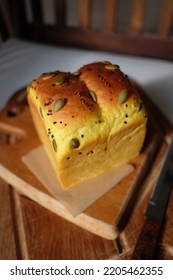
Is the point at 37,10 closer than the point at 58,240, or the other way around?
the point at 58,240

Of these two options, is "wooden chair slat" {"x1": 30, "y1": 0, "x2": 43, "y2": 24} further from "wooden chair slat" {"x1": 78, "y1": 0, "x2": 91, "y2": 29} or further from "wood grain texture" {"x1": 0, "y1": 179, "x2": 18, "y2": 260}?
"wood grain texture" {"x1": 0, "y1": 179, "x2": 18, "y2": 260}

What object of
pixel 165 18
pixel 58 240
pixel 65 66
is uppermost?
pixel 165 18

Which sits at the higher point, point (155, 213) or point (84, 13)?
point (84, 13)

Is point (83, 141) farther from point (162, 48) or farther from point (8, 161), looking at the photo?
point (162, 48)

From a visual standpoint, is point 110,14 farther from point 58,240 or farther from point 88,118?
point 58,240

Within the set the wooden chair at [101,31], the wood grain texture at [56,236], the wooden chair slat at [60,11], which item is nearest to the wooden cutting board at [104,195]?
the wood grain texture at [56,236]

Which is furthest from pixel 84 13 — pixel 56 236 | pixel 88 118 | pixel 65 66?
pixel 56 236

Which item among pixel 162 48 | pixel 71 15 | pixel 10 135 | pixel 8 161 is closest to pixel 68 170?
pixel 8 161

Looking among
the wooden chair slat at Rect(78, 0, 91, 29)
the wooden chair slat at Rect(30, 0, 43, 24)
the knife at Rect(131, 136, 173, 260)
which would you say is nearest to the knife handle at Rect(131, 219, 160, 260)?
the knife at Rect(131, 136, 173, 260)
